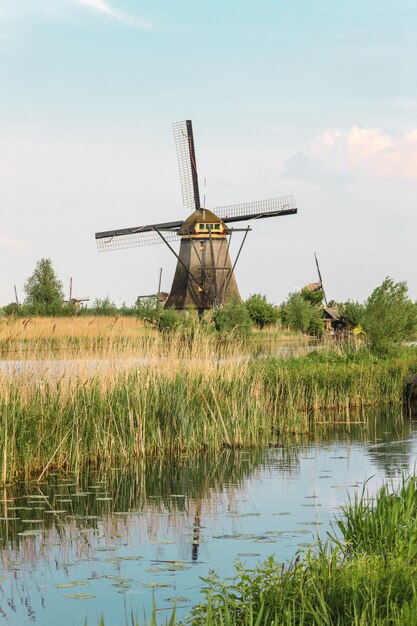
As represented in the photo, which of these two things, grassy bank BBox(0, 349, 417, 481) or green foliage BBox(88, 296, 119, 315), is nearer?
grassy bank BBox(0, 349, 417, 481)

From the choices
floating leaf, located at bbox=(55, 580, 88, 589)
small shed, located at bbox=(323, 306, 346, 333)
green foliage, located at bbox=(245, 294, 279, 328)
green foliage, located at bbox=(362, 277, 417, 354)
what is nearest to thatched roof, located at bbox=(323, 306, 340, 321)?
small shed, located at bbox=(323, 306, 346, 333)

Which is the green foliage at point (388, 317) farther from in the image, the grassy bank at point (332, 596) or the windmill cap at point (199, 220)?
the windmill cap at point (199, 220)

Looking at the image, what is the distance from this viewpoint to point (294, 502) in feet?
30.9

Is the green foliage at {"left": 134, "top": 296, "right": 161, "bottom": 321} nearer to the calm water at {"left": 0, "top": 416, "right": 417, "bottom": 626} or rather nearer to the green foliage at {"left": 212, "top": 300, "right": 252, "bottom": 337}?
the green foliage at {"left": 212, "top": 300, "right": 252, "bottom": 337}

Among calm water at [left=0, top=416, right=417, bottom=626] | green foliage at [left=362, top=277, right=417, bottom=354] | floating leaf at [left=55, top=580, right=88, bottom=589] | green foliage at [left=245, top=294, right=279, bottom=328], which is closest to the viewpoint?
calm water at [left=0, top=416, right=417, bottom=626]

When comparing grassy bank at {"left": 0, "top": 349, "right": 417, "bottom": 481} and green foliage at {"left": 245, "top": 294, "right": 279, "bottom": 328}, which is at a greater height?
green foliage at {"left": 245, "top": 294, "right": 279, "bottom": 328}

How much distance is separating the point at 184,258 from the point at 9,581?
35.4 m

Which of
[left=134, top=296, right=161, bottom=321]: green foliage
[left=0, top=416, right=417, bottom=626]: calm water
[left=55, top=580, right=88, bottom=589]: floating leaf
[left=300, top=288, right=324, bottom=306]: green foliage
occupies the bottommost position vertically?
[left=55, top=580, right=88, bottom=589]: floating leaf

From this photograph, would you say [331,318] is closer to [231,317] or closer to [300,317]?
[300,317]

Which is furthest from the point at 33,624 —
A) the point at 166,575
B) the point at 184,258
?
the point at 184,258

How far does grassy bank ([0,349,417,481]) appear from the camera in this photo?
1051 centimetres

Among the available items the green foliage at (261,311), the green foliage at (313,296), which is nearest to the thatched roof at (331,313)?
the green foliage at (313,296)

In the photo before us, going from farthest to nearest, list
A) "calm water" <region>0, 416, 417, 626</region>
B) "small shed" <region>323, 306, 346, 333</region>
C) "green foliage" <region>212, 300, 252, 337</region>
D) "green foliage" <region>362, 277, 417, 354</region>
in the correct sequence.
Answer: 1. "small shed" <region>323, 306, 346, 333</region>
2. "green foliage" <region>212, 300, 252, 337</region>
3. "green foliage" <region>362, 277, 417, 354</region>
4. "calm water" <region>0, 416, 417, 626</region>

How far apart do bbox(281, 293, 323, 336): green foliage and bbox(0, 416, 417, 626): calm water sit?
3290 cm
